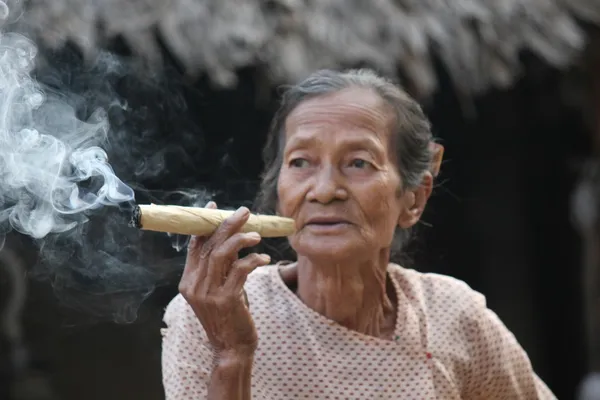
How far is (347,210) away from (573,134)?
174 inches

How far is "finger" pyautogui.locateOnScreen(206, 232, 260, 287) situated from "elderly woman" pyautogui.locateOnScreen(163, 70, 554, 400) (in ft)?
0.84

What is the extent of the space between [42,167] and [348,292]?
41.9 inches

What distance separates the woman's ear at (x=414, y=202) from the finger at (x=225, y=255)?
3.01 feet

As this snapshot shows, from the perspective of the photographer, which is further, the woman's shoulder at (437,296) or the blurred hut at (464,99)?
the blurred hut at (464,99)

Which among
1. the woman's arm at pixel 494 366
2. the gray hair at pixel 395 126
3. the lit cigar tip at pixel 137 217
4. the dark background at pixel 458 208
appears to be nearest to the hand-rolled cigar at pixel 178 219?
the lit cigar tip at pixel 137 217

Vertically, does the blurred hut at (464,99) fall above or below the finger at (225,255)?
below

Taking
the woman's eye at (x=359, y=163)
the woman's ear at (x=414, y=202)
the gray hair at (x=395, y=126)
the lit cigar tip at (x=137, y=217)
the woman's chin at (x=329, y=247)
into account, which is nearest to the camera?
the lit cigar tip at (x=137, y=217)

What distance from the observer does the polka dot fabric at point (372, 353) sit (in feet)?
9.44

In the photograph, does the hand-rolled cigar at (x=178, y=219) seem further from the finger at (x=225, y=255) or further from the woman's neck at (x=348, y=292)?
the woman's neck at (x=348, y=292)

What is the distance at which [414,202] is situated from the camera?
10.8 ft

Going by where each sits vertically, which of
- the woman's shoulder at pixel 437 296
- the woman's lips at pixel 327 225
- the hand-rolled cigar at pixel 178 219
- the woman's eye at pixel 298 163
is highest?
the hand-rolled cigar at pixel 178 219

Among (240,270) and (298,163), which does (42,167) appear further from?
(240,270)

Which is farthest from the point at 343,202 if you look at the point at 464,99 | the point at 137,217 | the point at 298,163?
the point at 464,99

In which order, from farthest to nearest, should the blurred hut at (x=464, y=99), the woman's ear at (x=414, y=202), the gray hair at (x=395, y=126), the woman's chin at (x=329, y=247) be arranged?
the blurred hut at (x=464, y=99)
the woman's ear at (x=414, y=202)
the gray hair at (x=395, y=126)
the woman's chin at (x=329, y=247)
